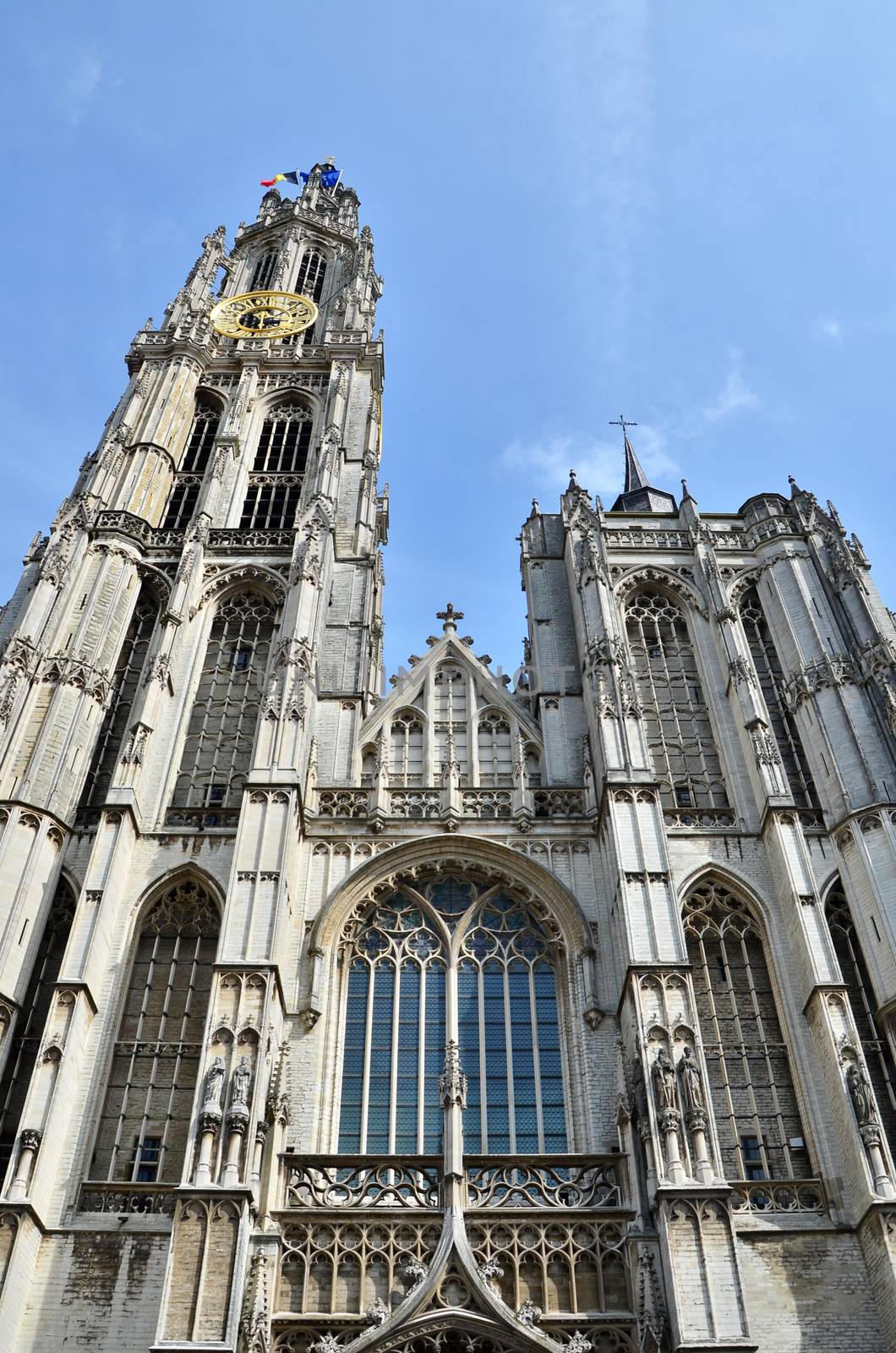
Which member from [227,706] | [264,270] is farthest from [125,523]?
[264,270]

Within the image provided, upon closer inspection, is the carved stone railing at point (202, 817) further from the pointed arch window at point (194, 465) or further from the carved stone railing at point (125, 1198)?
the pointed arch window at point (194, 465)

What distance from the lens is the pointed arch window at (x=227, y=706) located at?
23.7 metres

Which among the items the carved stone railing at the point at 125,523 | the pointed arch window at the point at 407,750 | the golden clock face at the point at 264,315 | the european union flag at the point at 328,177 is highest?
the european union flag at the point at 328,177

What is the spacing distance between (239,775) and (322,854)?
297cm

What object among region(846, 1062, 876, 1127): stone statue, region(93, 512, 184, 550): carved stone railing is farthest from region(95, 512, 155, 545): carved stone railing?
region(846, 1062, 876, 1127): stone statue

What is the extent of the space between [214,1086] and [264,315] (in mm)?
28109

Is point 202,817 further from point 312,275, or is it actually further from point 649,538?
point 312,275

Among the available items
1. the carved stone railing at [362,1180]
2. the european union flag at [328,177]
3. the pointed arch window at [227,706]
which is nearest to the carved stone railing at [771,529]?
the pointed arch window at [227,706]

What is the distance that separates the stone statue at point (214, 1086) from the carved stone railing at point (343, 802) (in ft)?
20.9

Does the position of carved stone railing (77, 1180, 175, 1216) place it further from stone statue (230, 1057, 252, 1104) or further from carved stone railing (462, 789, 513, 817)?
carved stone railing (462, 789, 513, 817)

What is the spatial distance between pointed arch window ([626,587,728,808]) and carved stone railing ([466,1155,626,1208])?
25.2 ft

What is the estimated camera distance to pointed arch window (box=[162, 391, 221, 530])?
3041 cm

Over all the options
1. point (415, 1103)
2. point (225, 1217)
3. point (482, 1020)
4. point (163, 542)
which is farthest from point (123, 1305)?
point (163, 542)

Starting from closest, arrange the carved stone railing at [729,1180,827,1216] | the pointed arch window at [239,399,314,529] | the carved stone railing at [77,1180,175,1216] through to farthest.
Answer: the carved stone railing at [77,1180,175,1216] < the carved stone railing at [729,1180,827,1216] < the pointed arch window at [239,399,314,529]
